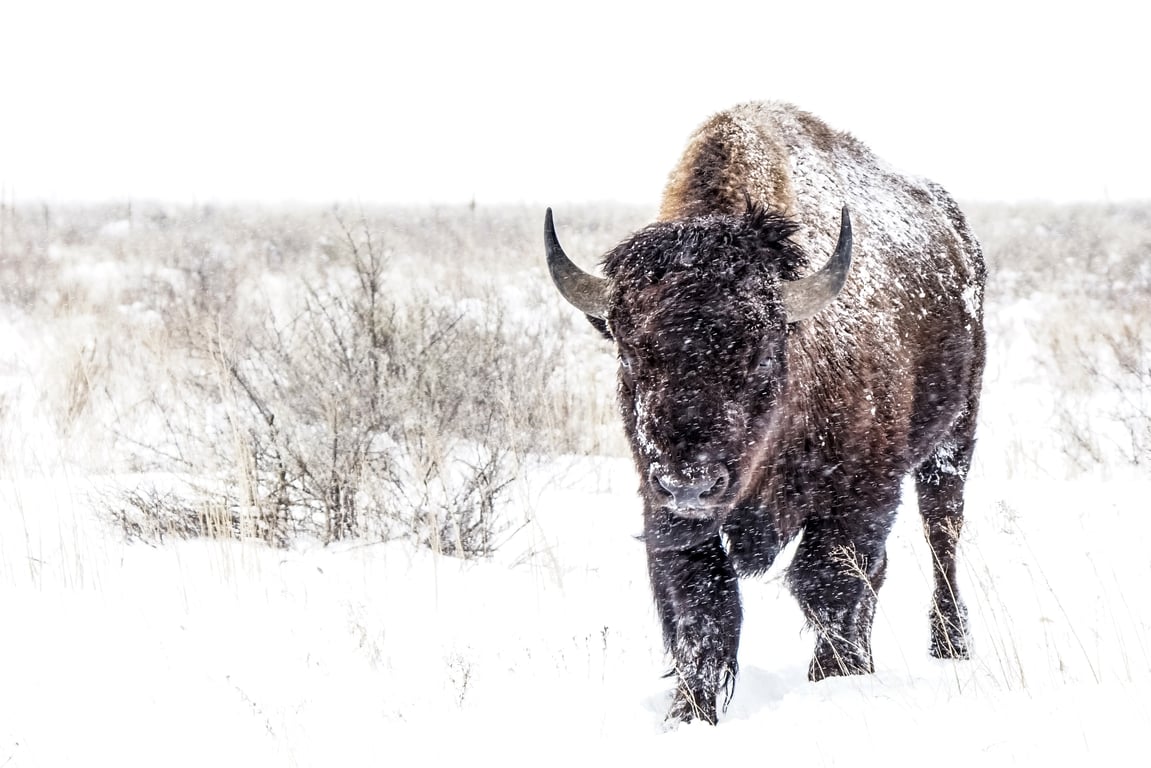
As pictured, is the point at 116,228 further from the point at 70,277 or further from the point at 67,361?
the point at 67,361

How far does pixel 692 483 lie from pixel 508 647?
186cm

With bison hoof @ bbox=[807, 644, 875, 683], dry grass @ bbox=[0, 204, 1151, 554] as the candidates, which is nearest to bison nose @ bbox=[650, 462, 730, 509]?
bison hoof @ bbox=[807, 644, 875, 683]

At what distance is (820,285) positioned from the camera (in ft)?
12.4

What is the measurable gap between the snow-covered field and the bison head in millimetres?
890

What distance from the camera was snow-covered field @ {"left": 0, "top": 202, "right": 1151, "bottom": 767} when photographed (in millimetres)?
3365

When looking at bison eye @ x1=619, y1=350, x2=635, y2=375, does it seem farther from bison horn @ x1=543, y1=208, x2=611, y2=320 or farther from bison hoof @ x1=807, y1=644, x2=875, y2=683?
bison hoof @ x1=807, y1=644, x2=875, y2=683

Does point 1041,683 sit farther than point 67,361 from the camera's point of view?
No

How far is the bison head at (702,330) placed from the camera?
3.41 metres

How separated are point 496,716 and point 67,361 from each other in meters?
7.97

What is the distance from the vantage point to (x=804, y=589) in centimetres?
410

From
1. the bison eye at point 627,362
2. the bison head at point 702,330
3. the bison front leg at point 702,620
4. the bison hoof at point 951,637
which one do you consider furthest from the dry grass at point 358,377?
the bison hoof at point 951,637

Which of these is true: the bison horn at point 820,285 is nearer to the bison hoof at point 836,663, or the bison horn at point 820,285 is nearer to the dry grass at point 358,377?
the bison hoof at point 836,663

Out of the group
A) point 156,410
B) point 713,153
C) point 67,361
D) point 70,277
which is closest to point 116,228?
point 70,277

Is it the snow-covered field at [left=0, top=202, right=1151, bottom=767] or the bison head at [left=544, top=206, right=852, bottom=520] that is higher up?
the bison head at [left=544, top=206, right=852, bottom=520]
